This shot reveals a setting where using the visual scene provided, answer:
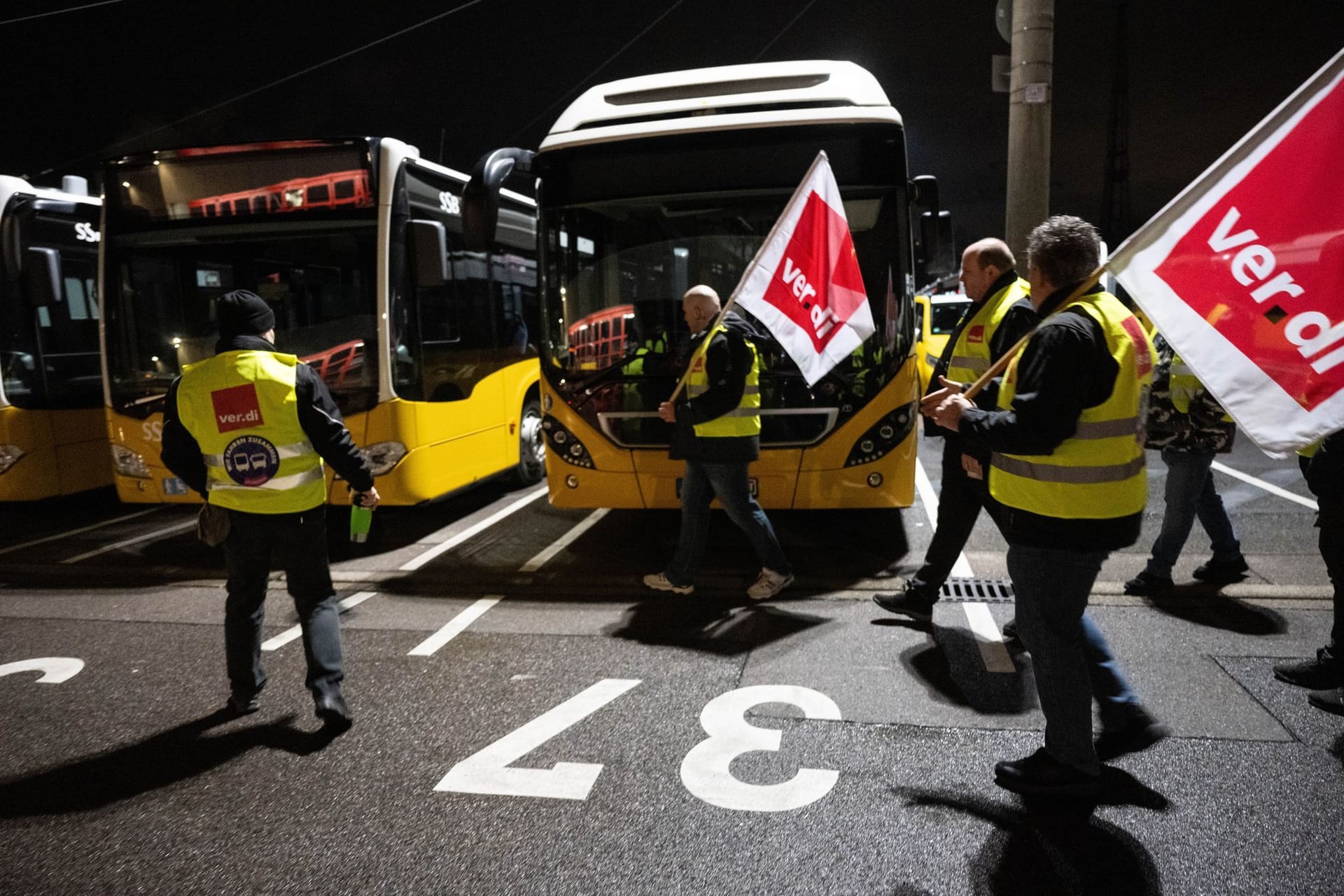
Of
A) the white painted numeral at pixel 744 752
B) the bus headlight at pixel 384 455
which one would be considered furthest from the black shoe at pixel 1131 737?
the bus headlight at pixel 384 455

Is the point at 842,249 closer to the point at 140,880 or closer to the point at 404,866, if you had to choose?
the point at 404,866

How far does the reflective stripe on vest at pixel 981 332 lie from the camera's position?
3.90 m

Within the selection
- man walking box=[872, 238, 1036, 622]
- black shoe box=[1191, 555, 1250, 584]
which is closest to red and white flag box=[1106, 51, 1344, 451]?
man walking box=[872, 238, 1036, 622]

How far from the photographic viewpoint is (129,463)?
255 inches

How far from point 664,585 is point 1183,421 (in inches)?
124

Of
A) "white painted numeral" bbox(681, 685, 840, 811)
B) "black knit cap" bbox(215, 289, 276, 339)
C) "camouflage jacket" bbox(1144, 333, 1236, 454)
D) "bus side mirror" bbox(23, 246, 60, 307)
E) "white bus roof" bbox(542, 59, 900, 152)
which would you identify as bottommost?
"white painted numeral" bbox(681, 685, 840, 811)

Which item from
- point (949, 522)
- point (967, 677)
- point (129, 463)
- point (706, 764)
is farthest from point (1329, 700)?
point (129, 463)

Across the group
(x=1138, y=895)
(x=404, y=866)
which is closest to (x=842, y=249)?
(x=1138, y=895)

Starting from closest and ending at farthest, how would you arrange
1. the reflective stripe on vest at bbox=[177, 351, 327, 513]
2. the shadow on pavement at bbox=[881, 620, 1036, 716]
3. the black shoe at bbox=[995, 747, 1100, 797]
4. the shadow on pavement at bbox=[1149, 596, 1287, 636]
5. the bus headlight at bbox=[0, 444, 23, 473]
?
the black shoe at bbox=[995, 747, 1100, 797], the reflective stripe on vest at bbox=[177, 351, 327, 513], the shadow on pavement at bbox=[881, 620, 1036, 716], the shadow on pavement at bbox=[1149, 596, 1287, 636], the bus headlight at bbox=[0, 444, 23, 473]

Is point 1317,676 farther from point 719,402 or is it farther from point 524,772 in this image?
point 524,772

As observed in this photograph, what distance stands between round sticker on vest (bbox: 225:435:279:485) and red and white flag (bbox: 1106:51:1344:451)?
321 cm

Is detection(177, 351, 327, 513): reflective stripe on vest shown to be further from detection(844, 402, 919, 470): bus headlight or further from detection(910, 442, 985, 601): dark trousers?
detection(844, 402, 919, 470): bus headlight

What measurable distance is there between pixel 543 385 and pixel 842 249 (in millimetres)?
2347

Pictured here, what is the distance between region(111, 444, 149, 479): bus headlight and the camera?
6.43m
